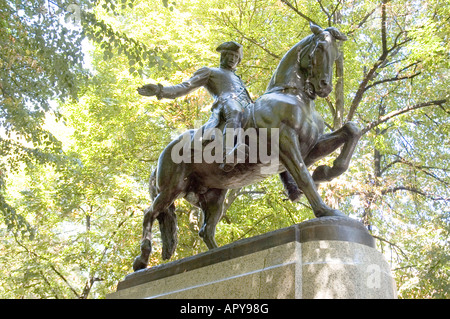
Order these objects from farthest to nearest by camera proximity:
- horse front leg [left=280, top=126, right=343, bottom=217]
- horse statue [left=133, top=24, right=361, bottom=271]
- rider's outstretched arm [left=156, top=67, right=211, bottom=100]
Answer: rider's outstretched arm [left=156, top=67, right=211, bottom=100]
horse statue [left=133, top=24, right=361, bottom=271]
horse front leg [left=280, top=126, right=343, bottom=217]

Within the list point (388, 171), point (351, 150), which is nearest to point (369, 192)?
point (388, 171)

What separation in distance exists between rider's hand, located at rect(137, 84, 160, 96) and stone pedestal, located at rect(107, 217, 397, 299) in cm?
199

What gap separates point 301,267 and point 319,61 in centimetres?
225

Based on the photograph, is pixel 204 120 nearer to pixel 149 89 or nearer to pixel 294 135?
pixel 149 89

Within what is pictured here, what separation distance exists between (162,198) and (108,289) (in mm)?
10134

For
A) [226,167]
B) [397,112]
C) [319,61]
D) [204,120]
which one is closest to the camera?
[319,61]

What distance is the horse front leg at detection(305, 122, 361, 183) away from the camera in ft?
16.9

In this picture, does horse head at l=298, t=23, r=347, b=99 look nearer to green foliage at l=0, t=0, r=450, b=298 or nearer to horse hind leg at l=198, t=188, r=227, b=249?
horse hind leg at l=198, t=188, r=227, b=249

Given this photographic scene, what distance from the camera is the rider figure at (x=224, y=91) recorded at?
17.9 ft

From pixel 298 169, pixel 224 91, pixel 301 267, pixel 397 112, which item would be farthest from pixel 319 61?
pixel 397 112

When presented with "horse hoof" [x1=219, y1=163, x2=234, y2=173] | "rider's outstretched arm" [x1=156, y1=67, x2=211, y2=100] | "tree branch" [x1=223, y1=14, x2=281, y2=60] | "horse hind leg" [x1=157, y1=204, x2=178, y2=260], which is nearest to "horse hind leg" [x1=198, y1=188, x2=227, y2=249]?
"horse hind leg" [x1=157, y1=204, x2=178, y2=260]

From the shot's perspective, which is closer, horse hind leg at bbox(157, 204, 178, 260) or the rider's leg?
the rider's leg

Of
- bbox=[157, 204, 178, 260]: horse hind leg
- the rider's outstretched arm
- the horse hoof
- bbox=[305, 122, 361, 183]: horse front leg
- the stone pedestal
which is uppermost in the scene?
the rider's outstretched arm

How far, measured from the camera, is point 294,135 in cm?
504
